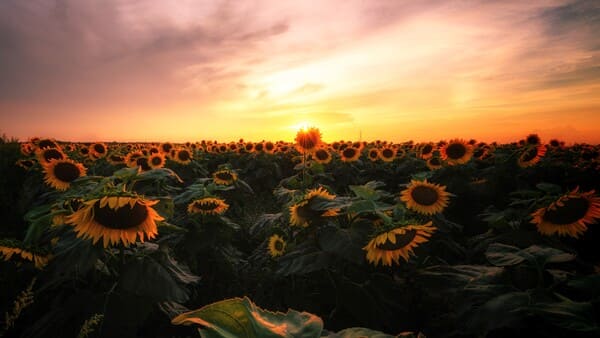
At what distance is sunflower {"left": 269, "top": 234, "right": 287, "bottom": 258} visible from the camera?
3437 millimetres

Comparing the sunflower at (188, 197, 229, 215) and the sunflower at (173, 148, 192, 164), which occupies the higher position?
the sunflower at (173, 148, 192, 164)

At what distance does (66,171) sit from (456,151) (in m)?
6.67

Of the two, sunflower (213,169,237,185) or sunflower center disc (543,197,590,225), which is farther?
sunflower (213,169,237,185)

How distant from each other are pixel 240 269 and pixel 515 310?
10.7ft

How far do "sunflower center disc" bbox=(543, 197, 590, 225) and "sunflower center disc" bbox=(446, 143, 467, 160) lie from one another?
12.6ft

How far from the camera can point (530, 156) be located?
6078 mm

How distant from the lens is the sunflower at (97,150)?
8703 millimetres

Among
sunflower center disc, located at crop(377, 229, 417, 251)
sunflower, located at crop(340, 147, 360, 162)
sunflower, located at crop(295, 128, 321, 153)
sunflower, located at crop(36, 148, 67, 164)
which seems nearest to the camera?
sunflower center disc, located at crop(377, 229, 417, 251)

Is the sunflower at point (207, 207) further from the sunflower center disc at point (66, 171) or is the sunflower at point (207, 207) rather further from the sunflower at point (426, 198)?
the sunflower center disc at point (66, 171)

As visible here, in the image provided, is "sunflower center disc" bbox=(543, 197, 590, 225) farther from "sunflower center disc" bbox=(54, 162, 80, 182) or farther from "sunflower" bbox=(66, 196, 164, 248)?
"sunflower center disc" bbox=(54, 162, 80, 182)

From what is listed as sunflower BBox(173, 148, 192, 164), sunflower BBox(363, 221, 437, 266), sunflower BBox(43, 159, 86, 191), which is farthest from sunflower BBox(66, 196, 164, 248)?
sunflower BBox(173, 148, 192, 164)

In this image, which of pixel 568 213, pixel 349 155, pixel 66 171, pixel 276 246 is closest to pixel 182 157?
pixel 66 171

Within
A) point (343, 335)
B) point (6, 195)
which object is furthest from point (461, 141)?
point (6, 195)

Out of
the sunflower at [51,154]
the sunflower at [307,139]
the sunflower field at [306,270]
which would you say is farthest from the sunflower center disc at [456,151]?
the sunflower at [51,154]
